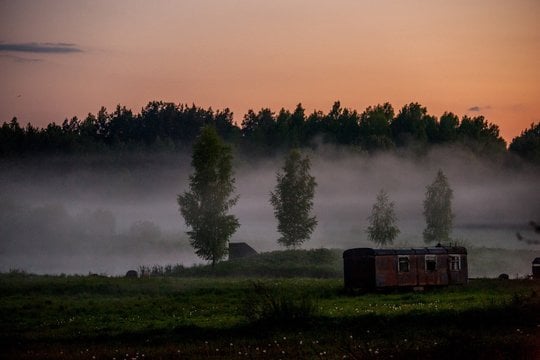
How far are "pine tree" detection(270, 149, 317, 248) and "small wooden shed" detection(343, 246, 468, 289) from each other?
44.8m

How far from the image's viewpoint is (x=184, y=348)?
1422 inches

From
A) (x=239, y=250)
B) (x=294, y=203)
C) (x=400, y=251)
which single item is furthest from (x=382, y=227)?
(x=400, y=251)

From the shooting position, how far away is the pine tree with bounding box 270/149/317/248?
11431cm

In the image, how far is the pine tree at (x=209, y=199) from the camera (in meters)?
99.2

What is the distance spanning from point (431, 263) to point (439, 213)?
189 ft

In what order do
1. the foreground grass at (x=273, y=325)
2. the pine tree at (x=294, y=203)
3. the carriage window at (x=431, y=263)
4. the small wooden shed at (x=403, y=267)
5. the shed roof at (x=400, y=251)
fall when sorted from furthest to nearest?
the pine tree at (x=294, y=203) < the carriage window at (x=431, y=263) < the shed roof at (x=400, y=251) < the small wooden shed at (x=403, y=267) < the foreground grass at (x=273, y=325)

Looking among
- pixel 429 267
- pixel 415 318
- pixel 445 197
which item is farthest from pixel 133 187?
pixel 415 318

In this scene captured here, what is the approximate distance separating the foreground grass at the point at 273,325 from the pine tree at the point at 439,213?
201 ft

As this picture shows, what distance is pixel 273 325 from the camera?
134 feet

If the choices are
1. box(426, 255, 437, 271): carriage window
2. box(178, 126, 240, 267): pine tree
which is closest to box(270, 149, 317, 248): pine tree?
box(178, 126, 240, 267): pine tree

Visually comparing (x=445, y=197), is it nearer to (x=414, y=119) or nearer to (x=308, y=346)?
(x=414, y=119)

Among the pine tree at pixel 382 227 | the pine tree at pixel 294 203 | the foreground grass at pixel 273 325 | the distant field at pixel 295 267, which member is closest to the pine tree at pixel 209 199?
the distant field at pixel 295 267

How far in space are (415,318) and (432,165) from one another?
143 meters

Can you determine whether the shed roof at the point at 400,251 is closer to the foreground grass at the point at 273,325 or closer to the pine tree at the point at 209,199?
the foreground grass at the point at 273,325
